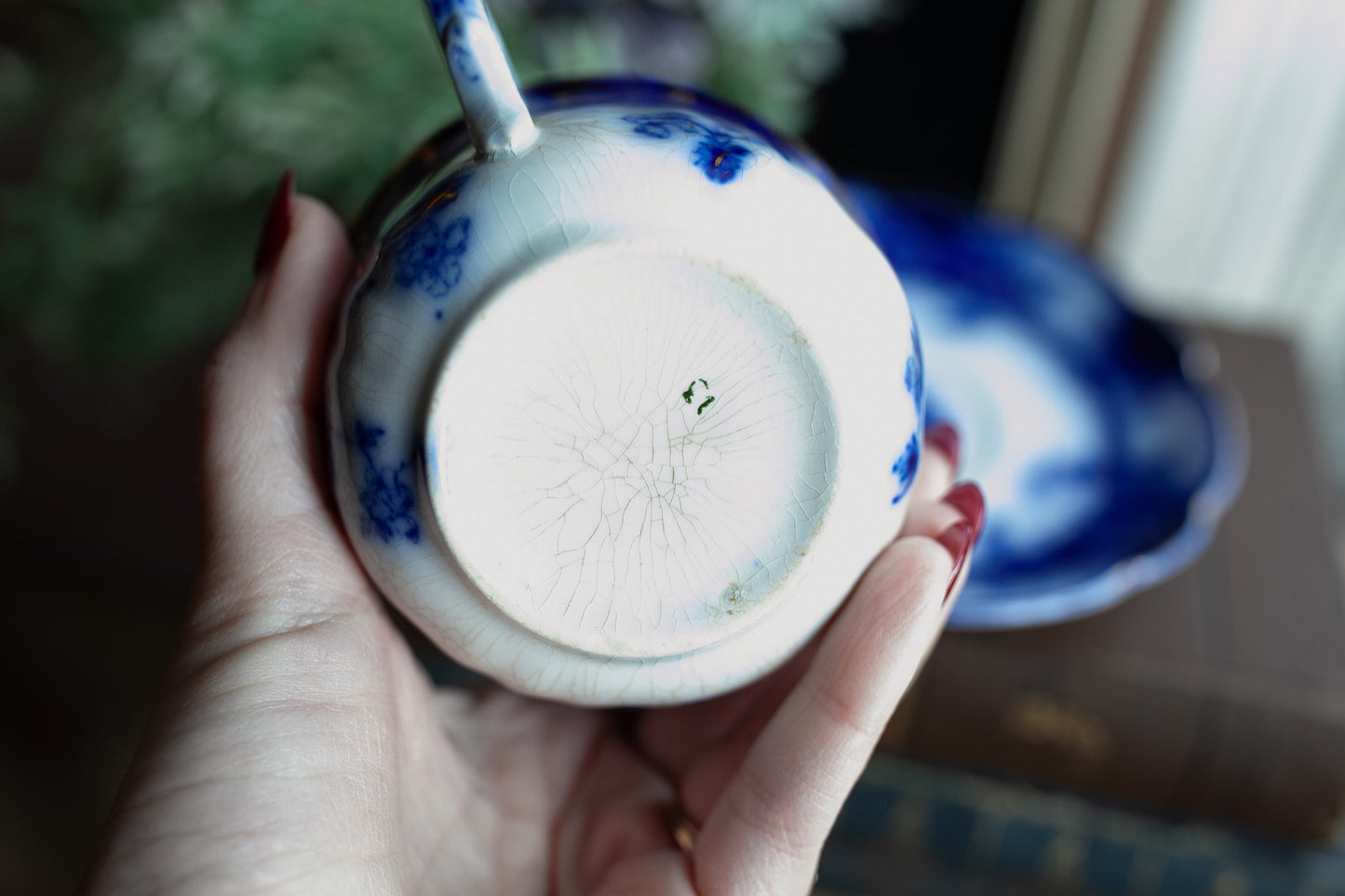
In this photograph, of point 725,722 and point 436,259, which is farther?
point 725,722

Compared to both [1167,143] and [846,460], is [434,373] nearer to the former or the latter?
[846,460]

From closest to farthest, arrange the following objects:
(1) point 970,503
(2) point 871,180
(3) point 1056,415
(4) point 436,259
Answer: (4) point 436,259 → (1) point 970,503 → (3) point 1056,415 → (2) point 871,180

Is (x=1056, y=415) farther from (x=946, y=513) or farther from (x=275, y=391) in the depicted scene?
(x=275, y=391)

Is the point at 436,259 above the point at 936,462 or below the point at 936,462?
above

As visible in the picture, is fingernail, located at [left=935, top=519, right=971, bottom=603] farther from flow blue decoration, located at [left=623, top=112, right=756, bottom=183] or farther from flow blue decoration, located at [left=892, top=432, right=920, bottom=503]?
flow blue decoration, located at [left=623, top=112, right=756, bottom=183]

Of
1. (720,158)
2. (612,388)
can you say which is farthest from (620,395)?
(720,158)

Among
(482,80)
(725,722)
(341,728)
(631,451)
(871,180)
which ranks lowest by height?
(871,180)

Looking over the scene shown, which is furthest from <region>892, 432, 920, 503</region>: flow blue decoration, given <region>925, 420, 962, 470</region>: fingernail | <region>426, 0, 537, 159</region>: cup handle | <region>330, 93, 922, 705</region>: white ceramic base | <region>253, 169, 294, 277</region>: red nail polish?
<region>253, 169, 294, 277</region>: red nail polish

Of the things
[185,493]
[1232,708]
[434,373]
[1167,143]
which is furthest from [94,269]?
[1167,143]
